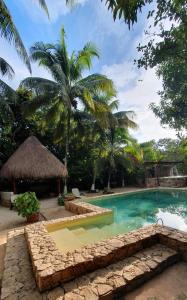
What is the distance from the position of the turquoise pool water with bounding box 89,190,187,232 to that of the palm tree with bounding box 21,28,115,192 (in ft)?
17.3

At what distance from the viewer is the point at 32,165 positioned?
35.8 feet

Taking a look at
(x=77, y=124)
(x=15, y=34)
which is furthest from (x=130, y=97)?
(x=15, y=34)

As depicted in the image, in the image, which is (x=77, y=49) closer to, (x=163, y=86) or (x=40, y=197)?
(x=163, y=86)

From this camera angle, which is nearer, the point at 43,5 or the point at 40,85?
the point at 43,5

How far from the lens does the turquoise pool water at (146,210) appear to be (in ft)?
21.7

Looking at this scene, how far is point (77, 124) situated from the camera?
13.2 metres

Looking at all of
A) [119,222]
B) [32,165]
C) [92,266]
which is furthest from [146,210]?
[32,165]

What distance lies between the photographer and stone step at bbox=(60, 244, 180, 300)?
9.15 ft

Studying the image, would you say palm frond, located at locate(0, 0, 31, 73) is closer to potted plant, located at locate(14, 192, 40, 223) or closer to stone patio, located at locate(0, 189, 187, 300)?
potted plant, located at locate(14, 192, 40, 223)

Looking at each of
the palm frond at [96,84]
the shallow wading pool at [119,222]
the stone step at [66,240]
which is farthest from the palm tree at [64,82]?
the stone step at [66,240]

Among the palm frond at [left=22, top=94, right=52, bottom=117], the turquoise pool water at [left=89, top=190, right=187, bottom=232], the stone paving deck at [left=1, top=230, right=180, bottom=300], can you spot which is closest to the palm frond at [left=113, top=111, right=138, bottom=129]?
the turquoise pool water at [left=89, top=190, right=187, bottom=232]

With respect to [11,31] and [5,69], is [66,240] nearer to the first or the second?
[11,31]

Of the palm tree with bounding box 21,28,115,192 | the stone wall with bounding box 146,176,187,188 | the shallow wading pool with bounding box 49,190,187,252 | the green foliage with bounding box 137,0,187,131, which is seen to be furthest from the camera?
the stone wall with bounding box 146,176,187,188

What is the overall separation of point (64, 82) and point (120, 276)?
10.2m
